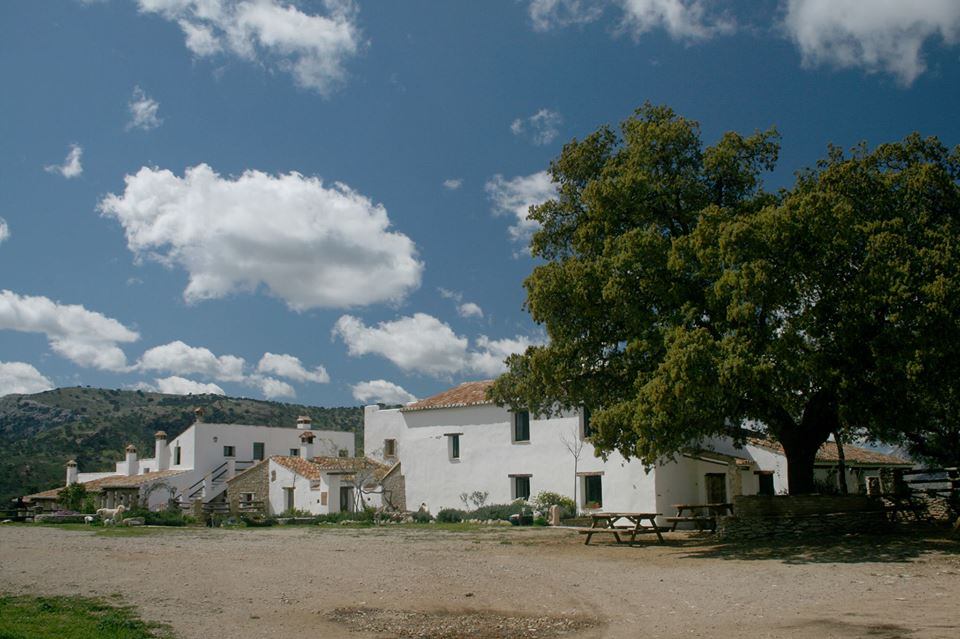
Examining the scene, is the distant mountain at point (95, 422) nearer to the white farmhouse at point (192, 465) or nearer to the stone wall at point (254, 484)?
the white farmhouse at point (192, 465)

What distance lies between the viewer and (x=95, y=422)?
267 feet

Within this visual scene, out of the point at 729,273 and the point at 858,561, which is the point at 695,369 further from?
the point at 858,561

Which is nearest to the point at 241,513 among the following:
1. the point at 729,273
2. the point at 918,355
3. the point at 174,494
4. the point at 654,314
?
the point at 174,494

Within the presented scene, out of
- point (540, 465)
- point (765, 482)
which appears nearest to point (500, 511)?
point (540, 465)

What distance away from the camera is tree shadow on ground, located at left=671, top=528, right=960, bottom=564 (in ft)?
53.2

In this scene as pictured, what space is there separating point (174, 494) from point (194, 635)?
133 ft

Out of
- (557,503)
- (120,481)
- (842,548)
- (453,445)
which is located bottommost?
(842,548)

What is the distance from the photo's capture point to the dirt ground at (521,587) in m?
9.90

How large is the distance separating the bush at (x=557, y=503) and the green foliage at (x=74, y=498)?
29.4 m

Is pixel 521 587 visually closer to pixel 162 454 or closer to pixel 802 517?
pixel 802 517

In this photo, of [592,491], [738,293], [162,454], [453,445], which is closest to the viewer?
[738,293]

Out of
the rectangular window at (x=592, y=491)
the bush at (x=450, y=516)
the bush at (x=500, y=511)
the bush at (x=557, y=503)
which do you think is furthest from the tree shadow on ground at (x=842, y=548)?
the bush at (x=450, y=516)

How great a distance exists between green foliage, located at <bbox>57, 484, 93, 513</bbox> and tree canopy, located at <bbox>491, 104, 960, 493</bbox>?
35.1 meters

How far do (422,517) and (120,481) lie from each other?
24595 mm
